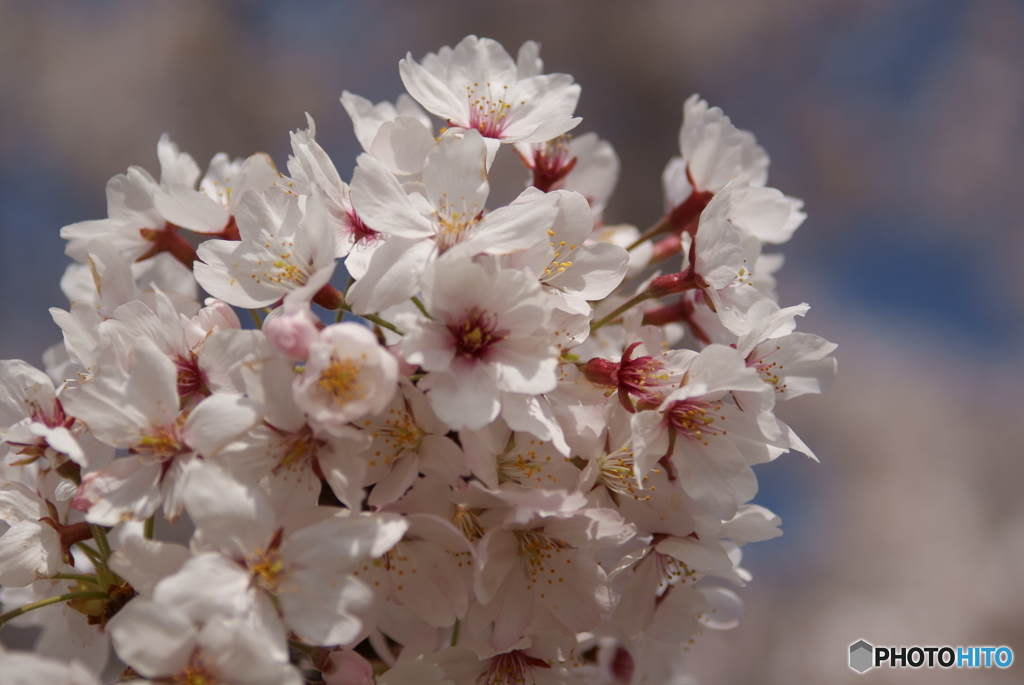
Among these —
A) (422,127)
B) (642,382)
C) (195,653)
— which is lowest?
(195,653)

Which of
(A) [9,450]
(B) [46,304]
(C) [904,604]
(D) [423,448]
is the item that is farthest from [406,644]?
(B) [46,304]

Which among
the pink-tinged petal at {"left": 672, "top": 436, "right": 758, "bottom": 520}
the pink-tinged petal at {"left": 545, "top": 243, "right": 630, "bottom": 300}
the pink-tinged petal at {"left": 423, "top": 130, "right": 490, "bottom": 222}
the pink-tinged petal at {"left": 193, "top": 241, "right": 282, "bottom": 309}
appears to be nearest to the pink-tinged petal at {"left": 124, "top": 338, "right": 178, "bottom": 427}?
the pink-tinged petal at {"left": 193, "top": 241, "right": 282, "bottom": 309}

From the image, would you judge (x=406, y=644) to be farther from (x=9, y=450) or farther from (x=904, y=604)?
(x=904, y=604)

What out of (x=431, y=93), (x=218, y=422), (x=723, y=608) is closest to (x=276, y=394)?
(x=218, y=422)

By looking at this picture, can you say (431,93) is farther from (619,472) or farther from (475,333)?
(619,472)

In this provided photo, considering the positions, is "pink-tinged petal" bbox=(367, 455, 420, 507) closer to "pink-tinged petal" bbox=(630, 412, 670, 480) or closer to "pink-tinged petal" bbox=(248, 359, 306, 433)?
"pink-tinged petal" bbox=(248, 359, 306, 433)

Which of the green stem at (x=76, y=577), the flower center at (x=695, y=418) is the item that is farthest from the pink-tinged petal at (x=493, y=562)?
the green stem at (x=76, y=577)

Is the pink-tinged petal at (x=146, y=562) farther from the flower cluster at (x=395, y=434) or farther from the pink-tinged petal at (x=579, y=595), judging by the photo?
the pink-tinged petal at (x=579, y=595)
